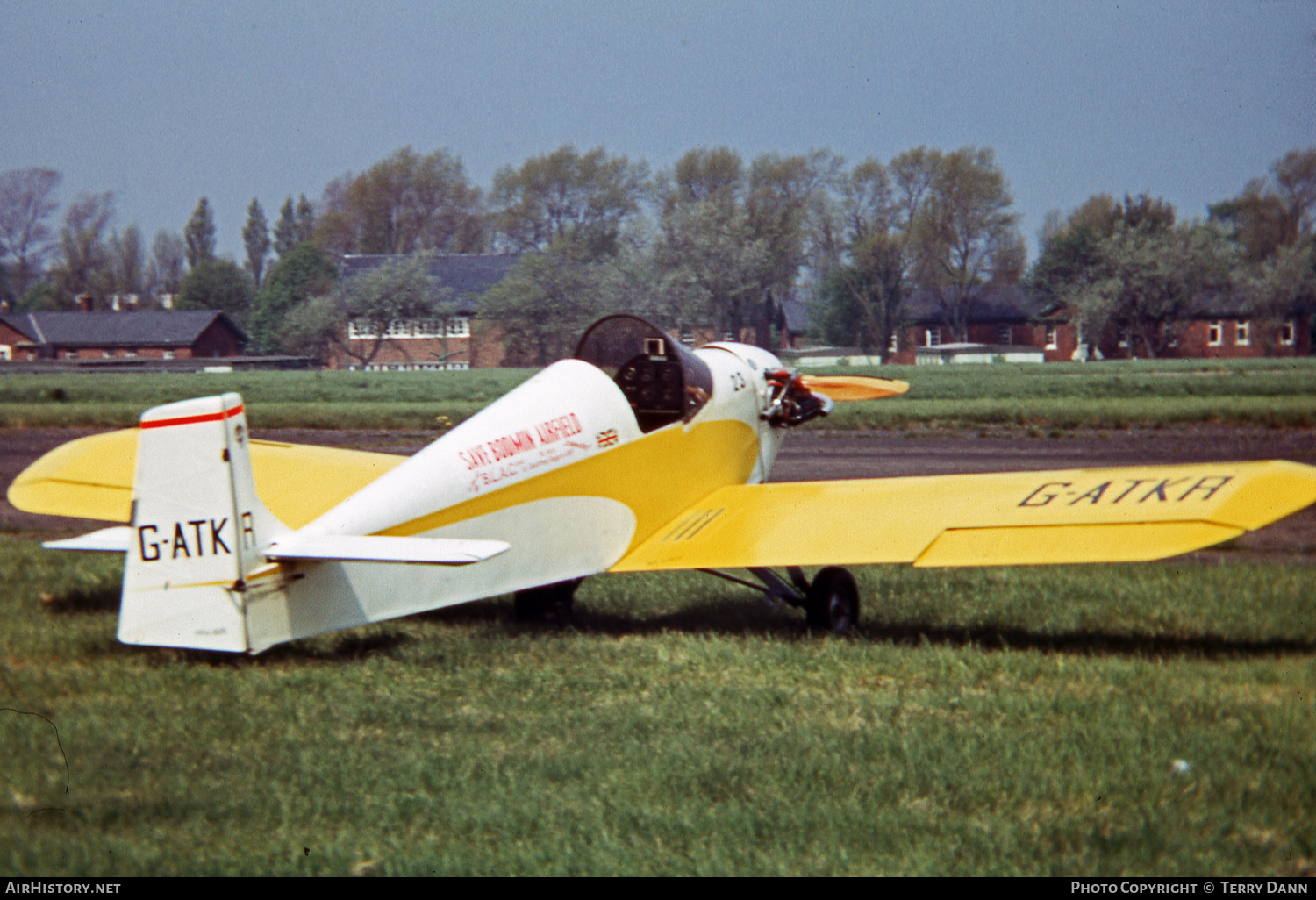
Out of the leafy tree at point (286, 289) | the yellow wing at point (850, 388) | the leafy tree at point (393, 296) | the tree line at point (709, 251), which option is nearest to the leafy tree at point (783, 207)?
the tree line at point (709, 251)

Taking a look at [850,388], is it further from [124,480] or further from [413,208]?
[413,208]

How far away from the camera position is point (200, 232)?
123m

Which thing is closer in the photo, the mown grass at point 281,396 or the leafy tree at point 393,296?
the mown grass at point 281,396

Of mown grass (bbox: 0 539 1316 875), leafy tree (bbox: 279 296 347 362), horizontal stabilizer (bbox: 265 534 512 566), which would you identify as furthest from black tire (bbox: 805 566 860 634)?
leafy tree (bbox: 279 296 347 362)

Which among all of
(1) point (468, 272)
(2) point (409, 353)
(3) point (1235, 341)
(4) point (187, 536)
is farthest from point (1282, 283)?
(4) point (187, 536)

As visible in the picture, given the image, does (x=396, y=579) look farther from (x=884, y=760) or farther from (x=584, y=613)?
(x=884, y=760)

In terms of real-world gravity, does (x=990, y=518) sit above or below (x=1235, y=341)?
below

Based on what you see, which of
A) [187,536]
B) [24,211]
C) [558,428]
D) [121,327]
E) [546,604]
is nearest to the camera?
[187,536]

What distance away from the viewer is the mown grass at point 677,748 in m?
4.28

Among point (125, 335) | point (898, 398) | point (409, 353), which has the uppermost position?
point (125, 335)

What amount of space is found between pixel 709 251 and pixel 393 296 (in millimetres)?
14688

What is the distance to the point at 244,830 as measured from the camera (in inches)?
175

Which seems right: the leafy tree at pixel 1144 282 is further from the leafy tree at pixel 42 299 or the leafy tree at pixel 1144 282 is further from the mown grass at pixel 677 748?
the leafy tree at pixel 42 299

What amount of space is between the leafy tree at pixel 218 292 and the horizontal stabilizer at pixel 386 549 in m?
62.3
